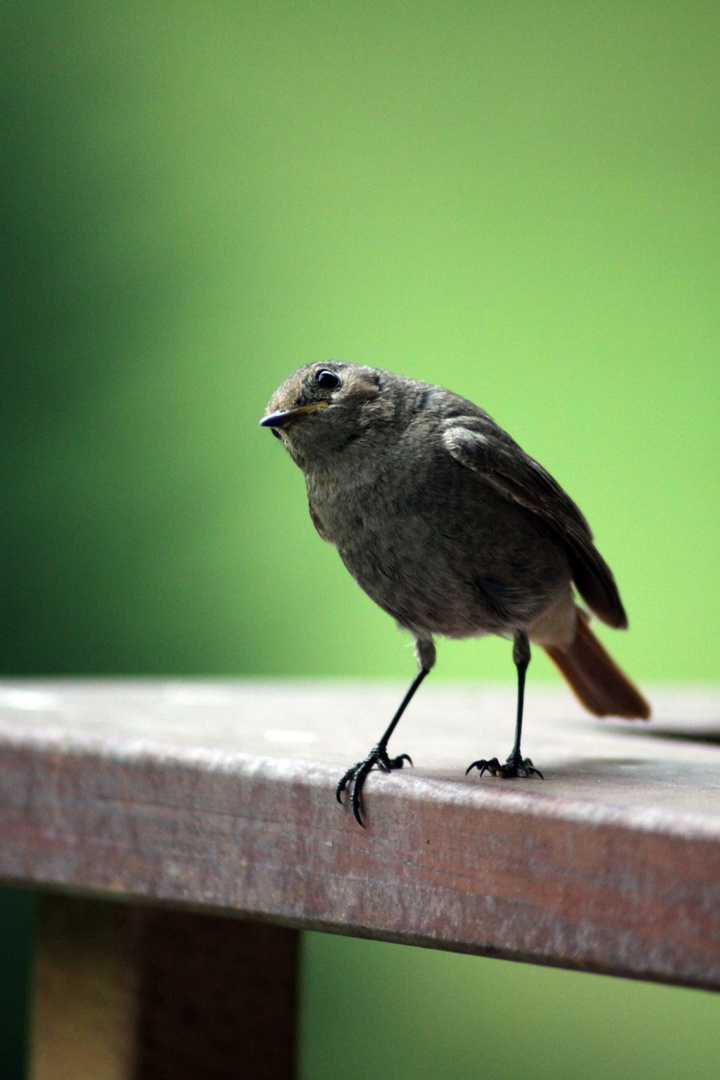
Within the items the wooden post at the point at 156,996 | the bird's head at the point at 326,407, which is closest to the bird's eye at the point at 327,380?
the bird's head at the point at 326,407

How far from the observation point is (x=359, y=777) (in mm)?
1229

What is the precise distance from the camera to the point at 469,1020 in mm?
4398

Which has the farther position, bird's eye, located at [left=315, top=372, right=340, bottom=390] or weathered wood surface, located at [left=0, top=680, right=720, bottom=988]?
bird's eye, located at [left=315, top=372, right=340, bottom=390]

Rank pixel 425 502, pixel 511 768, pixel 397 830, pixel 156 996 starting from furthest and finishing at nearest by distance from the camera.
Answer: pixel 156 996, pixel 425 502, pixel 511 768, pixel 397 830

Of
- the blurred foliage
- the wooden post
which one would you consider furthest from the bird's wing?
the blurred foliage

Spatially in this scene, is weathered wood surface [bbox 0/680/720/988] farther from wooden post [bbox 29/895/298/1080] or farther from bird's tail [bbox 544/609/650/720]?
wooden post [bbox 29/895/298/1080]

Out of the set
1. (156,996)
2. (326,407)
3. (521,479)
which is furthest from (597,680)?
(156,996)

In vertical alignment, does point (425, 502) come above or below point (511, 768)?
above

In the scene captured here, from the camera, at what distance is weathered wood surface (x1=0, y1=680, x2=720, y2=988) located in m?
0.95

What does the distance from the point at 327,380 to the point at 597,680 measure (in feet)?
2.12

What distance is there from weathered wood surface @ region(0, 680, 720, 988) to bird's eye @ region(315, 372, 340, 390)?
431 mm

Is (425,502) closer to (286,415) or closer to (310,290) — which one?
(286,415)

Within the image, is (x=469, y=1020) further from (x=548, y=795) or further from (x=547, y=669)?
(x=548, y=795)

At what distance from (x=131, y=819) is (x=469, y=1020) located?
333 centimetres
